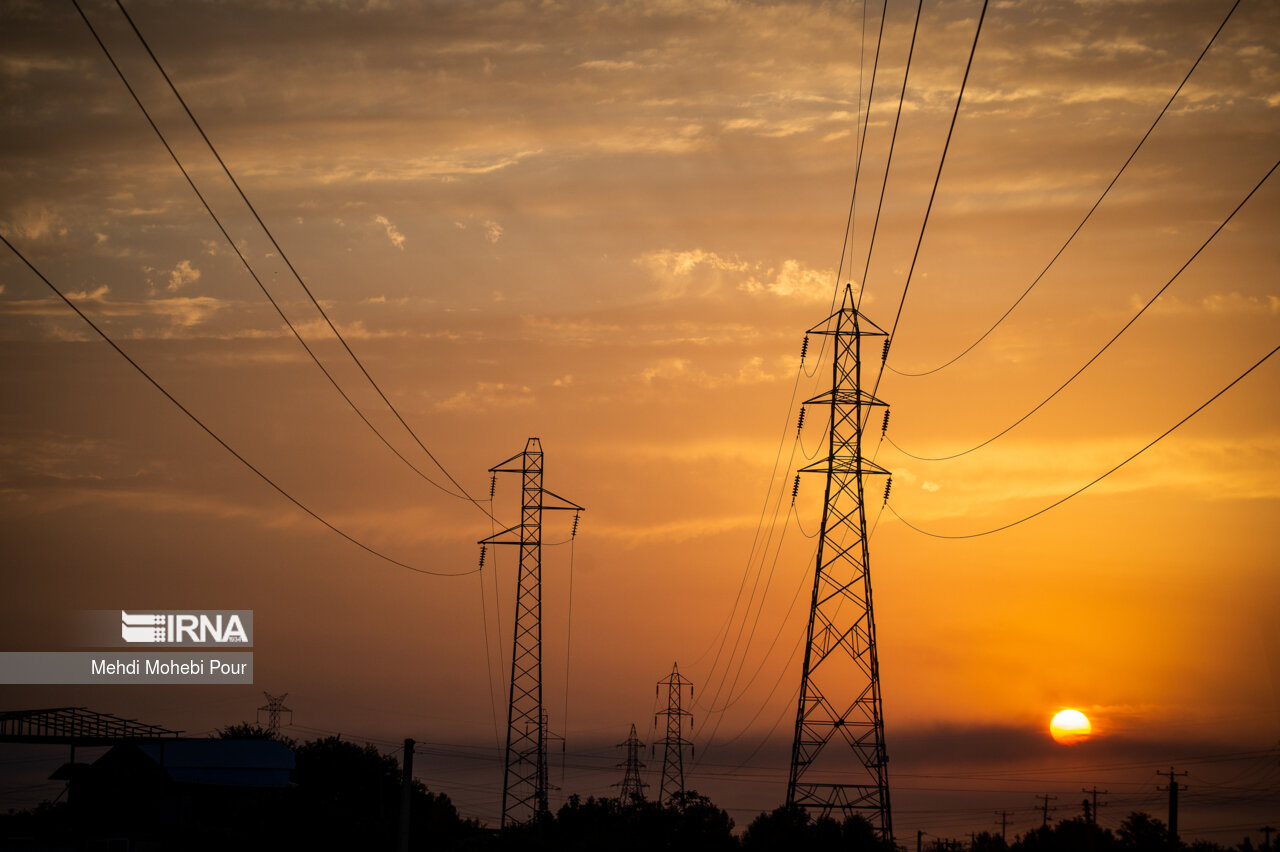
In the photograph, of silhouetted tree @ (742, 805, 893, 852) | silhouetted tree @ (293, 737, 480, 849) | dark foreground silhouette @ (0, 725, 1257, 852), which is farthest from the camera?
silhouetted tree @ (293, 737, 480, 849)

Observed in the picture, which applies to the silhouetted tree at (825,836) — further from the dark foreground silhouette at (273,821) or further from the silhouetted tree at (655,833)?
the silhouetted tree at (655,833)

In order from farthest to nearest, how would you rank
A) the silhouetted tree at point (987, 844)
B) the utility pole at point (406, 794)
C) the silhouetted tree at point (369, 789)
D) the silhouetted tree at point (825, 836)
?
the silhouetted tree at point (987, 844) → the silhouetted tree at point (369, 789) → the silhouetted tree at point (825, 836) → the utility pole at point (406, 794)

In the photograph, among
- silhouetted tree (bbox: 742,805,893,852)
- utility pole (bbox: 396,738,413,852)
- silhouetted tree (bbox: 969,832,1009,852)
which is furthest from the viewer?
silhouetted tree (bbox: 969,832,1009,852)

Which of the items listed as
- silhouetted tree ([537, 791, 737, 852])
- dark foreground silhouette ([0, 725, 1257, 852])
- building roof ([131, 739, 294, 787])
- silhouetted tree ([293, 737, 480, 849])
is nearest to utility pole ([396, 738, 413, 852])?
dark foreground silhouette ([0, 725, 1257, 852])

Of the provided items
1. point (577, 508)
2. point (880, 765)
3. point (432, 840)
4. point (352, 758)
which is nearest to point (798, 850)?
point (880, 765)

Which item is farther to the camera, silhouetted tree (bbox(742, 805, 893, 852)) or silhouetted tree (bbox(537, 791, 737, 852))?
silhouetted tree (bbox(537, 791, 737, 852))

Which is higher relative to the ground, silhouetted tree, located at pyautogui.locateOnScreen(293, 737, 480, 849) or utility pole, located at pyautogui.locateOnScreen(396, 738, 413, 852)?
utility pole, located at pyautogui.locateOnScreen(396, 738, 413, 852)

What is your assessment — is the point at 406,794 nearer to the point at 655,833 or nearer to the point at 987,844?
the point at 655,833

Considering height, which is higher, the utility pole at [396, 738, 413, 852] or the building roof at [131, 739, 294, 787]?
the utility pole at [396, 738, 413, 852]

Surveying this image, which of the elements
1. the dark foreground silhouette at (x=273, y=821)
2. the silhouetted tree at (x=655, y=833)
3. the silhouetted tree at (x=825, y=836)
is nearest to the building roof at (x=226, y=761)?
the dark foreground silhouette at (x=273, y=821)

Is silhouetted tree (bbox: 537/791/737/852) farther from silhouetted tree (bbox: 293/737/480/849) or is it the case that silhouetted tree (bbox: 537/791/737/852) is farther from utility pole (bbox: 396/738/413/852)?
utility pole (bbox: 396/738/413/852)

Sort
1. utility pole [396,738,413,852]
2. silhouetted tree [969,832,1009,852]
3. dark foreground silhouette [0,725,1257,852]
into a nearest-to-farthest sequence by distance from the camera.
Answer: utility pole [396,738,413,852] < dark foreground silhouette [0,725,1257,852] < silhouetted tree [969,832,1009,852]

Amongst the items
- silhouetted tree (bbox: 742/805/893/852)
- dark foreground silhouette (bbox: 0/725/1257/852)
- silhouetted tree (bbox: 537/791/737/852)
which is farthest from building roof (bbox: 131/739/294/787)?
silhouetted tree (bbox: 742/805/893/852)

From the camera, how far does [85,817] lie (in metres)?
91.0
